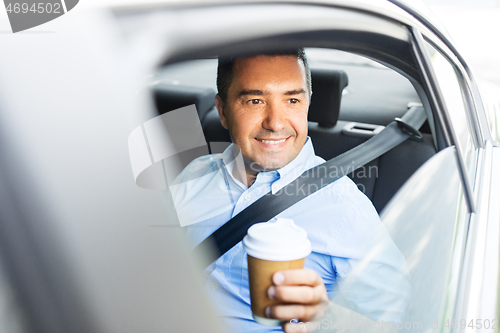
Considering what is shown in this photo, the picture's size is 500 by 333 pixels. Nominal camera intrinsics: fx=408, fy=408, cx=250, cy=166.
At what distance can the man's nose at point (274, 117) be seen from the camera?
1.42 meters

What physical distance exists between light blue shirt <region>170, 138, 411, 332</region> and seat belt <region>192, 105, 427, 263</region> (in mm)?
32

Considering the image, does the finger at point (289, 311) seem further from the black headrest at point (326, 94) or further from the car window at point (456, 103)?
the black headrest at point (326, 94)

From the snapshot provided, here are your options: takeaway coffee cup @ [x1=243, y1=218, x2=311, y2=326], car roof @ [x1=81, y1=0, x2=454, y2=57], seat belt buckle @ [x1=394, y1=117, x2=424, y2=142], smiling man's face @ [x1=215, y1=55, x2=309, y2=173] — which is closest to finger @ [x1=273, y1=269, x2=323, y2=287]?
takeaway coffee cup @ [x1=243, y1=218, x2=311, y2=326]

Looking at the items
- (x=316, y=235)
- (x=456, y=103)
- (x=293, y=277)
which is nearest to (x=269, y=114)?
(x=316, y=235)

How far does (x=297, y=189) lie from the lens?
1365mm

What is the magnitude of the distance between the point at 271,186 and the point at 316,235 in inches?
8.9

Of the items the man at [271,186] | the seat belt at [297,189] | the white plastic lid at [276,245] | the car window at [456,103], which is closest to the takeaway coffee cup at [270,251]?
the white plastic lid at [276,245]

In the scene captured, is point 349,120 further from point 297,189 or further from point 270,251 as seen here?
point 270,251

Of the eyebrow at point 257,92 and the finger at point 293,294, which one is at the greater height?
the eyebrow at point 257,92

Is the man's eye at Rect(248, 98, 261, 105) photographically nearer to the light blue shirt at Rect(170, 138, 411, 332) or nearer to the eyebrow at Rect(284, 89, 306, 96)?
the eyebrow at Rect(284, 89, 306, 96)

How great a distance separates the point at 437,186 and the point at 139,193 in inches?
46.4

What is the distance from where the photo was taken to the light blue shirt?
1.08 metres

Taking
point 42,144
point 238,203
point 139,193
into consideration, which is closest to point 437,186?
point 238,203

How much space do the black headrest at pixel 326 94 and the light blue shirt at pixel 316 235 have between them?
0.57 metres
